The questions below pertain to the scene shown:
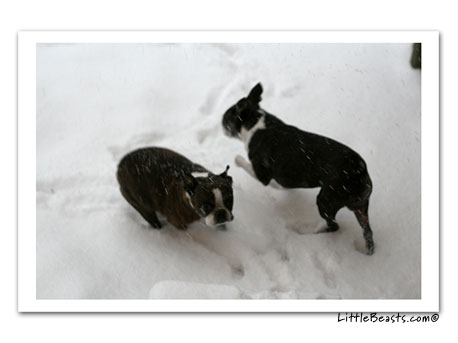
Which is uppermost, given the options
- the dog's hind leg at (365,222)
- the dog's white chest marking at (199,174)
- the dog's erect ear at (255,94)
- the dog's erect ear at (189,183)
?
the dog's erect ear at (255,94)

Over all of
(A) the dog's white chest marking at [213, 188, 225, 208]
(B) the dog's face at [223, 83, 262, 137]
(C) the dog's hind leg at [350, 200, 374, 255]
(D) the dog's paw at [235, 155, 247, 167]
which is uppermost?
(B) the dog's face at [223, 83, 262, 137]

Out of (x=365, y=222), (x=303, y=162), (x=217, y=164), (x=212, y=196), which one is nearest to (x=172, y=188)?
(x=212, y=196)

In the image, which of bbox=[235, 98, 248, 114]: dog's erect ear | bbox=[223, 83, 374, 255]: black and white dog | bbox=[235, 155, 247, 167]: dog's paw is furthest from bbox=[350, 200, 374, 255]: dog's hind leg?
bbox=[235, 98, 248, 114]: dog's erect ear

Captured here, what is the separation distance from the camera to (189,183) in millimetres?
2857

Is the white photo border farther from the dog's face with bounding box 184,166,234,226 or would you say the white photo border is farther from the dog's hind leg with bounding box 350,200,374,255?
the dog's face with bounding box 184,166,234,226

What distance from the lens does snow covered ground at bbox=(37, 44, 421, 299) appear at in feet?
10.0

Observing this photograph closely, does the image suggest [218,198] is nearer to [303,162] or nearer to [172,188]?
[172,188]

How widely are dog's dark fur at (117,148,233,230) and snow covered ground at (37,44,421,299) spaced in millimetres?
268

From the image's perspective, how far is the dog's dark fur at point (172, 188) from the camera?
2863mm

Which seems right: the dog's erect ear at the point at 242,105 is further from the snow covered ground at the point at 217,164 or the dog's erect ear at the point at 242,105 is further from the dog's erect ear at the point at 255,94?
the snow covered ground at the point at 217,164

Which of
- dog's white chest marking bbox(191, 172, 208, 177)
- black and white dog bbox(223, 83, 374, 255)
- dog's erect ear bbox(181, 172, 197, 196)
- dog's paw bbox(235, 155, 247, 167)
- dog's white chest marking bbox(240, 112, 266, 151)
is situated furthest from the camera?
dog's paw bbox(235, 155, 247, 167)

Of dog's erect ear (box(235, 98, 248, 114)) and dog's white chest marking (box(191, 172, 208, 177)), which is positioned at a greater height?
dog's erect ear (box(235, 98, 248, 114))

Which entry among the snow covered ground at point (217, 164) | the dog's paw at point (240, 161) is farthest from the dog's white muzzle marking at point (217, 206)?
the dog's paw at point (240, 161)
